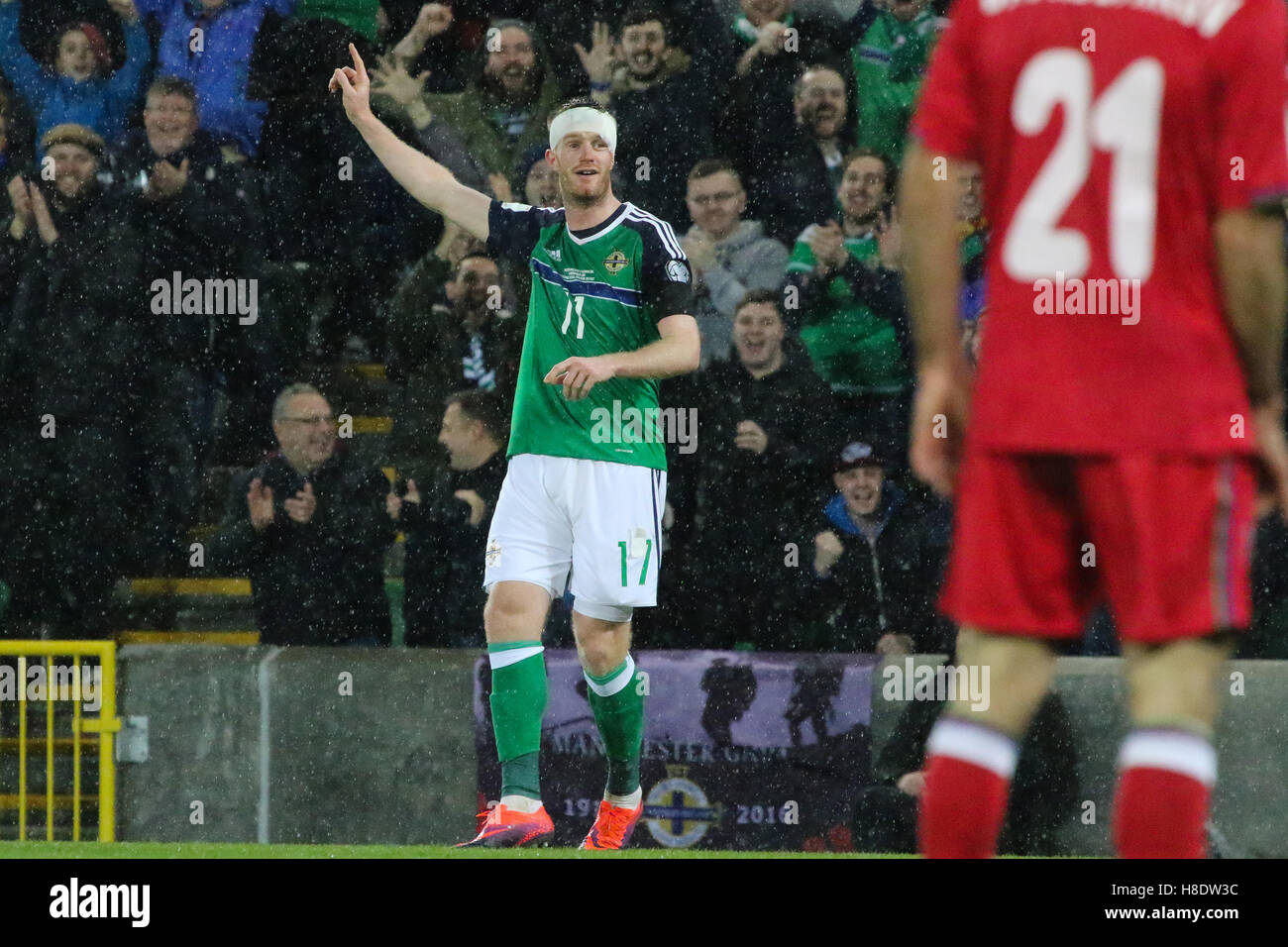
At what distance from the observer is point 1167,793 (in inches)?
124

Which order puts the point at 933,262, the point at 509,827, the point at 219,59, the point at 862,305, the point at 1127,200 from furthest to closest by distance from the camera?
the point at 219,59 < the point at 862,305 < the point at 509,827 < the point at 933,262 < the point at 1127,200

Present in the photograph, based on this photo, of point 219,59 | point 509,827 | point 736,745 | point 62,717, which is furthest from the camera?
point 219,59

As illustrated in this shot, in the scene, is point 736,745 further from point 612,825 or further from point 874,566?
point 612,825

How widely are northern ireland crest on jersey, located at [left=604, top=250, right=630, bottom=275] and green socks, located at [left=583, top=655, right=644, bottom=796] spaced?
4.28ft

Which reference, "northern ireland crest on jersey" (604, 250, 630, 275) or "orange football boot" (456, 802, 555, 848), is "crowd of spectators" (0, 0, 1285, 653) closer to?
"northern ireland crest on jersey" (604, 250, 630, 275)

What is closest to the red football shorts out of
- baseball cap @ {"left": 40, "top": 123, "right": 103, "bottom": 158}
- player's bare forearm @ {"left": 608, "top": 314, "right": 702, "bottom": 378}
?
player's bare forearm @ {"left": 608, "top": 314, "right": 702, "bottom": 378}

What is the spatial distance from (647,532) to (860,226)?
2.61m

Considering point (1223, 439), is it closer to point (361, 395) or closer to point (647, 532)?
point (647, 532)

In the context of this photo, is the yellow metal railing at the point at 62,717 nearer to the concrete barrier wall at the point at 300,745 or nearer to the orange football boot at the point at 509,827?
the concrete barrier wall at the point at 300,745

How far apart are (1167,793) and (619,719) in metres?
Answer: 3.81

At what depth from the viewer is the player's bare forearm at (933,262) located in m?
3.35

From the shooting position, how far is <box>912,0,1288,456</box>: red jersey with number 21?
A: 322 centimetres

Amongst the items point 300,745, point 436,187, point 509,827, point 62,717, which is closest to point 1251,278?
point 509,827
